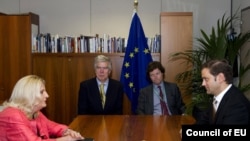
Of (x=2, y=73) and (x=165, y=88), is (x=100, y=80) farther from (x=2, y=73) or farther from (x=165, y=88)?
(x=2, y=73)

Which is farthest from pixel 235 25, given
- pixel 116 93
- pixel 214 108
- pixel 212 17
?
pixel 214 108

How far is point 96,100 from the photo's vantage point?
383 cm

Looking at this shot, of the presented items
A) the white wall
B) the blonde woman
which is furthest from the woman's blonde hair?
the white wall

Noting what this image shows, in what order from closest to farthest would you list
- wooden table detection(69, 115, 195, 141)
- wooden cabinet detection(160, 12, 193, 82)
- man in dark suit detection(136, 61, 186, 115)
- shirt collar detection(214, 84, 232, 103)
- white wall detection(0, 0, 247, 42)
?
shirt collar detection(214, 84, 232, 103) < wooden table detection(69, 115, 195, 141) < man in dark suit detection(136, 61, 186, 115) < wooden cabinet detection(160, 12, 193, 82) < white wall detection(0, 0, 247, 42)

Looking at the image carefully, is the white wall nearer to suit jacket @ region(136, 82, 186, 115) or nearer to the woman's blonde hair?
suit jacket @ region(136, 82, 186, 115)

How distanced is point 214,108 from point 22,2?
418cm

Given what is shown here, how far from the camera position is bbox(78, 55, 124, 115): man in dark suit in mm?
3831

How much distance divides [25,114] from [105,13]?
3.51m

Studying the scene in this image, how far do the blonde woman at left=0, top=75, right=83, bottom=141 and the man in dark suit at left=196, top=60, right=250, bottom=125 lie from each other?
3.46 ft

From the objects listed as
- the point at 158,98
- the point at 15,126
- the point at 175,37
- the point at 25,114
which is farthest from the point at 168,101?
the point at 15,126

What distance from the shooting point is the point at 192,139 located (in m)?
1.78

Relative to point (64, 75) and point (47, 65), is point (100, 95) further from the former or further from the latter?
point (47, 65)

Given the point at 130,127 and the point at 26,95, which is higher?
the point at 26,95

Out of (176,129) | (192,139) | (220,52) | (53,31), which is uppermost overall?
(53,31)
